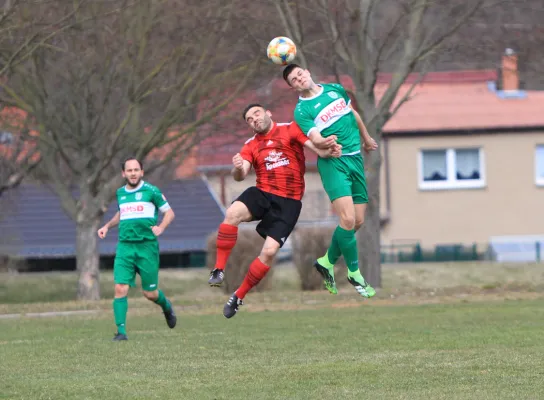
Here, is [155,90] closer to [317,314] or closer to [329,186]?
[317,314]

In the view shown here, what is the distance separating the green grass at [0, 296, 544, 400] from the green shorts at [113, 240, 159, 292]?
2.36 feet

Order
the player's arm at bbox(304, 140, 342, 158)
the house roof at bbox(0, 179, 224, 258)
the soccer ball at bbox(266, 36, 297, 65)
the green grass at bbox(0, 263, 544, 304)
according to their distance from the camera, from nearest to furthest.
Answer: the player's arm at bbox(304, 140, 342, 158), the soccer ball at bbox(266, 36, 297, 65), the green grass at bbox(0, 263, 544, 304), the house roof at bbox(0, 179, 224, 258)

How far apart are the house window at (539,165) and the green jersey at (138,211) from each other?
30.0 m

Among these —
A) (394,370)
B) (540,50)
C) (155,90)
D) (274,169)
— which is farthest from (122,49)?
(394,370)

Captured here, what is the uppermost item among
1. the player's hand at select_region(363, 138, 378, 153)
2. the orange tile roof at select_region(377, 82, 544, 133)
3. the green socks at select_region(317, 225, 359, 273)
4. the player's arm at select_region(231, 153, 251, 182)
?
the orange tile roof at select_region(377, 82, 544, 133)

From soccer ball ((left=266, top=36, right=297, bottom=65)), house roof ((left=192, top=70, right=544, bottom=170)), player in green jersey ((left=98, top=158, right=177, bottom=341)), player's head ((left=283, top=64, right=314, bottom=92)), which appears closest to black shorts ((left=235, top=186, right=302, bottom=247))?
player's head ((left=283, top=64, right=314, bottom=92))

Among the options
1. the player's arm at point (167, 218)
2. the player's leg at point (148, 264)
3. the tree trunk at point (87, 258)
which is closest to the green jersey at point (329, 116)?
the player's arm at point (167, 218)

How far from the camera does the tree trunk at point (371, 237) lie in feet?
70.3

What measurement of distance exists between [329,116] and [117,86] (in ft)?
44.8

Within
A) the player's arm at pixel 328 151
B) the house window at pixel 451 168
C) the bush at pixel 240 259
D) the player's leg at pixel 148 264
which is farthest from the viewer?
the house window at pixel 451 168

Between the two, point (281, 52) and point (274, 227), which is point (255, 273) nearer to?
point (274, 227)

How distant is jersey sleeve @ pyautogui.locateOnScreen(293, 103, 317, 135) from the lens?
10.5 metres

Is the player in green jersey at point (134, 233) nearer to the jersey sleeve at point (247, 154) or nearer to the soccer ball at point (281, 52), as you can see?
the jersey sleeve at point (247, 154)

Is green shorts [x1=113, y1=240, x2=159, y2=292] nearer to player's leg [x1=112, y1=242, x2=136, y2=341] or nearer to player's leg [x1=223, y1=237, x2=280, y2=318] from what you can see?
player's leg [x1=112, y1=242, x2=136, y2=341]
